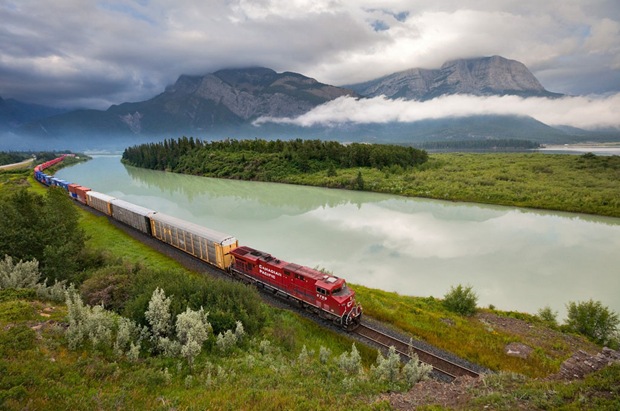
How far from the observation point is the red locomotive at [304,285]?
20750 millimetres

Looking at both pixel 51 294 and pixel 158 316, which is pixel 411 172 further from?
pixel 51 294

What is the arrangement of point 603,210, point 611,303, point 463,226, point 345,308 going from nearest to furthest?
point 345,308, point 611,303, point 463,226, point 603,210

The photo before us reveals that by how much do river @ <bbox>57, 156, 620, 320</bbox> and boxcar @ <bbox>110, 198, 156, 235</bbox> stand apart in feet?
32.9

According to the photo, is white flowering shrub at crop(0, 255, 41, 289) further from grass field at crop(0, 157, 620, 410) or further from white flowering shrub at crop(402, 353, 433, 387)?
white flowering shrub at crop(402, 353, 433, 387)

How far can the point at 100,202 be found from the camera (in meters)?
53.4

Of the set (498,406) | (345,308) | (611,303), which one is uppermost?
(498,406)

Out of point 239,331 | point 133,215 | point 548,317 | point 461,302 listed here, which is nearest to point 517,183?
point 548,317

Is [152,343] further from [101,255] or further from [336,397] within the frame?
[101,255]

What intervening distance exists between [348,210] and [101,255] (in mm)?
41791

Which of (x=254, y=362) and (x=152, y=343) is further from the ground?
(x=152, y=343)

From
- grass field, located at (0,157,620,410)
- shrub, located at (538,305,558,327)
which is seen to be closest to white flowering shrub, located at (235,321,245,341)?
grass field, located at (0,157,620,410)

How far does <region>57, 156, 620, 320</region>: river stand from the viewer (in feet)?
98.4

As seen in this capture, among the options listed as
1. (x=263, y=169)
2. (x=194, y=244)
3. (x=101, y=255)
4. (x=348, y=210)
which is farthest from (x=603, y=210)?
Result: (x=263, y=169)

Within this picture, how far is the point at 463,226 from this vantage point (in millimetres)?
48812
